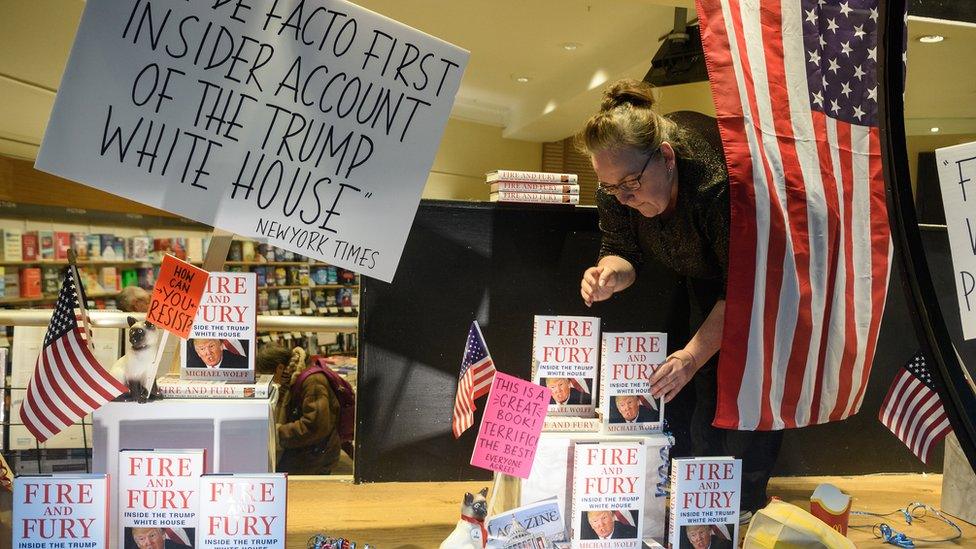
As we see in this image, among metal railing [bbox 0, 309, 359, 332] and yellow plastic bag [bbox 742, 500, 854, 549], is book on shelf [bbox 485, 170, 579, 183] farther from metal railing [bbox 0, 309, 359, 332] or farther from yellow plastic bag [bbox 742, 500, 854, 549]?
yellow plastic bag [bbox 742, 500, 854, 549]

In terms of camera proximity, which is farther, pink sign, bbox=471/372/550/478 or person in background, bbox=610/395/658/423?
person in background, bbox=610/395/658/423

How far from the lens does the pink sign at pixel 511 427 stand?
1175mm

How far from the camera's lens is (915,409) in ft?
5.09

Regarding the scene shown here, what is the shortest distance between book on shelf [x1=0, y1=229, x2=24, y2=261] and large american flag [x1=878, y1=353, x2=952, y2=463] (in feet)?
17.6

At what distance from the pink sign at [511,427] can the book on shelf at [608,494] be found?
0.10 metres

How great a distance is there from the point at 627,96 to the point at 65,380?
1126 mm

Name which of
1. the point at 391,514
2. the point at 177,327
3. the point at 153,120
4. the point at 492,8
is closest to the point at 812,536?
the point at 391,514

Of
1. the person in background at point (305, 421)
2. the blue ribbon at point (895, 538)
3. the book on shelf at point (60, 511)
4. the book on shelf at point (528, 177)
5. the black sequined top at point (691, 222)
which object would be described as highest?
the book on shelf at point (528, 177)

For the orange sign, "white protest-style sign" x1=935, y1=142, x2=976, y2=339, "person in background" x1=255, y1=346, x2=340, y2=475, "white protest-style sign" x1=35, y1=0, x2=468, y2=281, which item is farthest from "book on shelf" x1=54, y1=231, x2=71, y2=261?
"white protest-style sign" x1=935, y1=142, x2=976, y2=339

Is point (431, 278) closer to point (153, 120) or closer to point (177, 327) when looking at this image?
point (177, 327)

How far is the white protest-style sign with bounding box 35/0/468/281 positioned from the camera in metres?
0.96

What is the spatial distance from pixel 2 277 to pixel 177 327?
4518 mm

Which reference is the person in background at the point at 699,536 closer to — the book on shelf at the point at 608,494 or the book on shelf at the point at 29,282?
the book on shelf at the point at 608,494

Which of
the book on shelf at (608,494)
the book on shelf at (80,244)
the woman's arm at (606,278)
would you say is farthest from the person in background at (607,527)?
the book on shelf at (80,244)
